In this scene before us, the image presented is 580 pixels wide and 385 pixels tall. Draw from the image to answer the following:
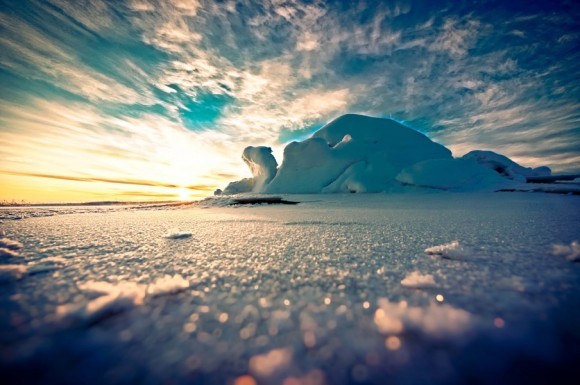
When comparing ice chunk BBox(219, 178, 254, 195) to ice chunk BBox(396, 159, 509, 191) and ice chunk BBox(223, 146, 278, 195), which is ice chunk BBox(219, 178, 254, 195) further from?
ice chunk BBox(396, 159, 509, 191)

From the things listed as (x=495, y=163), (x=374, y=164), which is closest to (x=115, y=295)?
(x=374, y=164)

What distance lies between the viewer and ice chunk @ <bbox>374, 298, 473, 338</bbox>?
593 millimetres

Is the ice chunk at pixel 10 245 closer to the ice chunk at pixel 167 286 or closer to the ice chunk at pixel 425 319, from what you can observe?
the ice chunk at pixel 167 286

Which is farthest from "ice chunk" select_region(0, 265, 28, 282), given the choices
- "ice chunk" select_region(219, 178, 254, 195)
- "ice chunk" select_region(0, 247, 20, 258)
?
"ice chunk" select_region(219, 178, 254, 195)

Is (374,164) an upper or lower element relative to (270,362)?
upper

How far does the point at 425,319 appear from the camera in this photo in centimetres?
64

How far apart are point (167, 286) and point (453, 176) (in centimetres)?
1628

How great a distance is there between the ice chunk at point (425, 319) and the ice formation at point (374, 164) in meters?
14.6

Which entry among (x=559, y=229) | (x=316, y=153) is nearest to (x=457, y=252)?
(x=559, y=229)

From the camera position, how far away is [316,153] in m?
18.5

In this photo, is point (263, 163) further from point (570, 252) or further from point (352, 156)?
point (570, 252)

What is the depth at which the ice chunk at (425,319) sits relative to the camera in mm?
593

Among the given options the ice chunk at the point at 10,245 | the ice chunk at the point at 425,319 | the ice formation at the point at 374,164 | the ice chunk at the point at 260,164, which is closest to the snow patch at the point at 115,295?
the ice chunk at the point at 425,319

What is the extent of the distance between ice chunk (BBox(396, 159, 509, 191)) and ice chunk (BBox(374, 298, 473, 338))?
14972 mm
